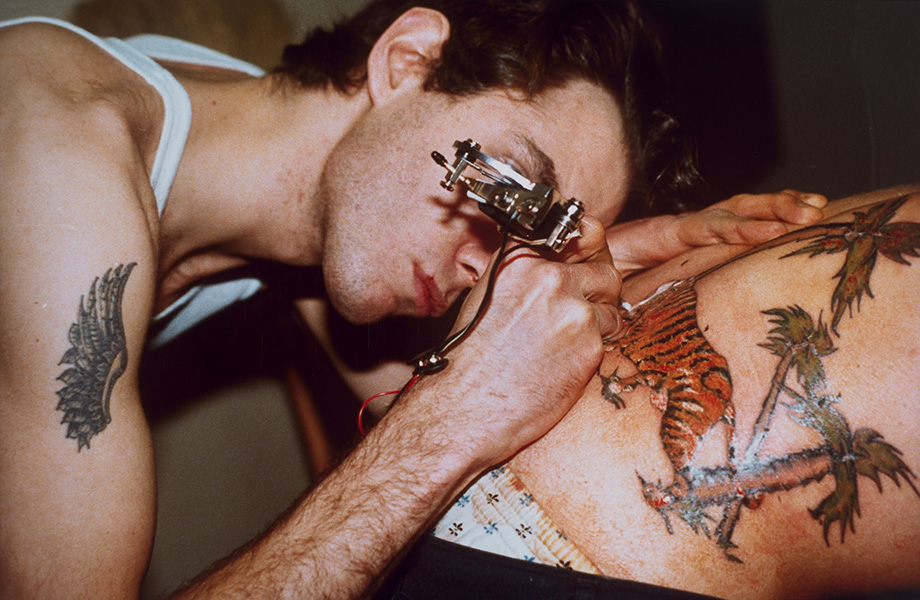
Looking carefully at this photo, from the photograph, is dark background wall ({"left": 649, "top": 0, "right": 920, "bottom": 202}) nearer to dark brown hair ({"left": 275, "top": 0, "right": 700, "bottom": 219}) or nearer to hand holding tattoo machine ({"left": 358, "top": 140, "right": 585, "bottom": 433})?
dark brown hair ({"left": 275, "top": 0, "right": 700, "bottom": 219})

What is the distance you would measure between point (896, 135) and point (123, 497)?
1.95 meters

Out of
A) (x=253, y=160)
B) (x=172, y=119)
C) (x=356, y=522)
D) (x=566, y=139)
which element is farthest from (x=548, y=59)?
(x=356, y=522)

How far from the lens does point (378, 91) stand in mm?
1230

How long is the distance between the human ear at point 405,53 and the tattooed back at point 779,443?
89cm

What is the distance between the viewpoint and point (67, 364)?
2.59ft

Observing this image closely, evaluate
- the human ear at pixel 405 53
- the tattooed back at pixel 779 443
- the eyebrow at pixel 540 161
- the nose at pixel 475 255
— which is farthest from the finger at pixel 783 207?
the human ear at pixel 405 53

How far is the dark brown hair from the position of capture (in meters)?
1.22

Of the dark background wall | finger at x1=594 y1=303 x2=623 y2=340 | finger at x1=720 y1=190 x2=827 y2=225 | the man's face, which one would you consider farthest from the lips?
the dark background wall

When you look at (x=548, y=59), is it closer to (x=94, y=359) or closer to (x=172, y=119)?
(x=172, y=119)

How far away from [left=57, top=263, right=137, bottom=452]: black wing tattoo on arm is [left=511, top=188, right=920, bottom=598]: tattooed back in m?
0.73

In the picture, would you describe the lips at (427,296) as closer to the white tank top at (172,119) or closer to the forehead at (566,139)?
the forehead at (566,139)


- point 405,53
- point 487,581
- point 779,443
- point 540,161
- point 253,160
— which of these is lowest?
point 487,581

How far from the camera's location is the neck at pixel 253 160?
3.96 ft

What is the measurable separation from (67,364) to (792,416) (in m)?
1.13
